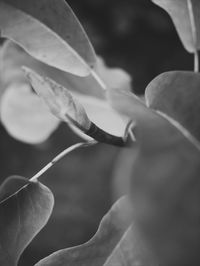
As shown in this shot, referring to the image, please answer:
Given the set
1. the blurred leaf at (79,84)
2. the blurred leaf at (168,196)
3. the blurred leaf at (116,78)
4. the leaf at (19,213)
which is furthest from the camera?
the blurred leaf at (116,78)

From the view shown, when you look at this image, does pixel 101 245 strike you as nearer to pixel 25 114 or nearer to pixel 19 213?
pixel 19 213

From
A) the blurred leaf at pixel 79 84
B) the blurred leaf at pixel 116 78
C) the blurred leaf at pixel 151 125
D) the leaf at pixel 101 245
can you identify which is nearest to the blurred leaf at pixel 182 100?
the blurred leaf at pixel 151 125

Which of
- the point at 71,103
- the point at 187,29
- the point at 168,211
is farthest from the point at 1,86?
the point at 168,211

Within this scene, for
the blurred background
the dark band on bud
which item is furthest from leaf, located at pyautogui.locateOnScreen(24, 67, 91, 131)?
the blurred background

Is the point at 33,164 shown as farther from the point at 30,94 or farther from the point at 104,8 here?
the point at 30,94

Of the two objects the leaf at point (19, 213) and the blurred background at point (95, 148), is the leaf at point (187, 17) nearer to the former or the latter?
the leaf at point (19, 213)

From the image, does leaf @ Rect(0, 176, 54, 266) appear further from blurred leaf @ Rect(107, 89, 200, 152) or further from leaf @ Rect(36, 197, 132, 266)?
blurred leaf @ Rect(107, 89, 200, 152)
